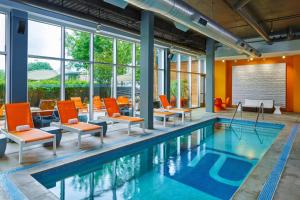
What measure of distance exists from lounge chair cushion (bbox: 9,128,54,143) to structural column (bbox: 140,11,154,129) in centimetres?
331

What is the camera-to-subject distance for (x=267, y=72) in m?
13.2

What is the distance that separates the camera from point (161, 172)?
4.28m

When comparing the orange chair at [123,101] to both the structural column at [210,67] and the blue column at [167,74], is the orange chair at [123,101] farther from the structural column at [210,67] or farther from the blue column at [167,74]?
the structural column at [210,67]

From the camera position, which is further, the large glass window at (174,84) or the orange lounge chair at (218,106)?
the orange lounge chair at (218,106)

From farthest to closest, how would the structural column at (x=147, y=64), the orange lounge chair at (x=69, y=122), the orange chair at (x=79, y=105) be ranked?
the orange chair at (x=79, y=105), the structural column at (x=147, y=64), the orange lounge chair at (x=69, y=122)

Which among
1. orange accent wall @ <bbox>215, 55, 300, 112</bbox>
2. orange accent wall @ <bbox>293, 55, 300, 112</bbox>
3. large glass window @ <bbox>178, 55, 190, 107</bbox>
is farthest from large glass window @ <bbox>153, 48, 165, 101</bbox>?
orange accent wall @ <bbox>293, 55, 300, 112</bbox>

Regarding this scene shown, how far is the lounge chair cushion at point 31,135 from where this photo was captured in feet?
13.2

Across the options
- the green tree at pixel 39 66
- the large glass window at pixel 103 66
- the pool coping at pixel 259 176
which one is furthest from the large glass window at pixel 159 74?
the pool coping at pixel 259 176

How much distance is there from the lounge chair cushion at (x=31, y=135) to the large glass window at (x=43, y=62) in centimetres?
205

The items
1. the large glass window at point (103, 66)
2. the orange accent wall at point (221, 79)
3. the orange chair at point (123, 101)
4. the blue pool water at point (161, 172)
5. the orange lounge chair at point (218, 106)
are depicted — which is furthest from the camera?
the orange accent wall at point (221, 79)

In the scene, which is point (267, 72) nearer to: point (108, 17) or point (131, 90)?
point (131, 90)

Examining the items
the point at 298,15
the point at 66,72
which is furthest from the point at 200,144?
the point at 298,15

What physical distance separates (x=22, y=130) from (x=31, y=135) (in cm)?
52

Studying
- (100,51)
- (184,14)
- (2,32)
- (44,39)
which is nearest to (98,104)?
(100,51)
